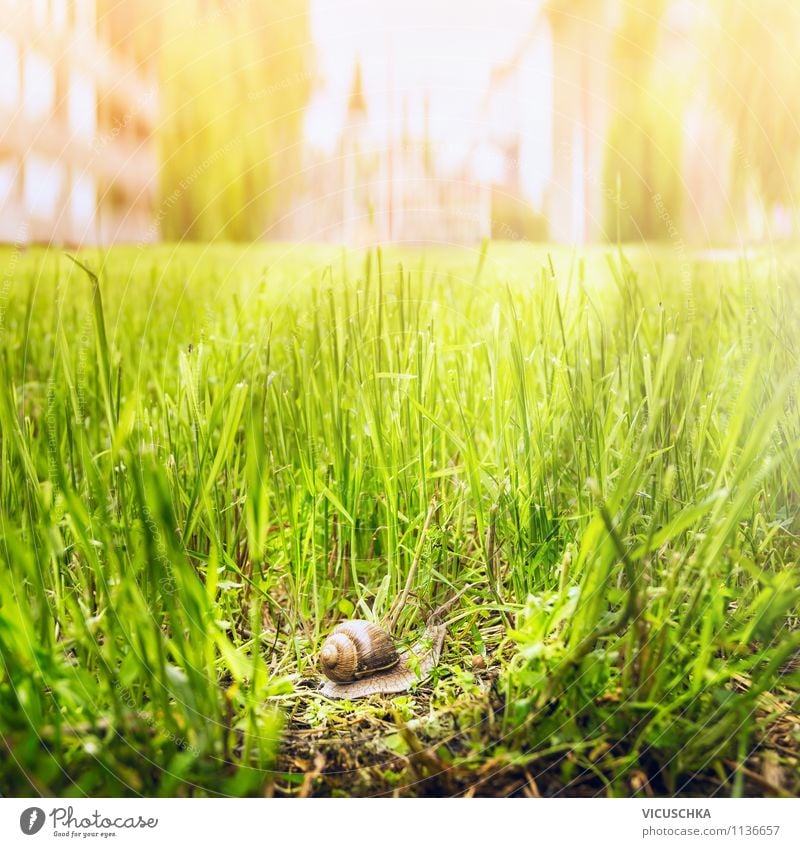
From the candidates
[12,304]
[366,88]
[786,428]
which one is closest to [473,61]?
[366,88]

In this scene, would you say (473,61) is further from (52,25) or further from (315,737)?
(315,737)

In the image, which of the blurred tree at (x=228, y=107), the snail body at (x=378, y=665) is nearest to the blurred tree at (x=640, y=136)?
the blurred tree at (x=228, y=107)

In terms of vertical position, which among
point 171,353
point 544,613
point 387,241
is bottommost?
point 544,613

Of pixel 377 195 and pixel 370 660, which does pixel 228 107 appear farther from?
pixel 370 660

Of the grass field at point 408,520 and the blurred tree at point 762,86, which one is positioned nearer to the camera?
the grass field at point 408,520

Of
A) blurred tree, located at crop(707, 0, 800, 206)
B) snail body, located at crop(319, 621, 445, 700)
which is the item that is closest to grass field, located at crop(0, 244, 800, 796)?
snail body, located at crop(319, 621, 445, 700)

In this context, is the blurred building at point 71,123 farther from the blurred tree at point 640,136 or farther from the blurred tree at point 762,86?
the blurred tree at point 762,86
